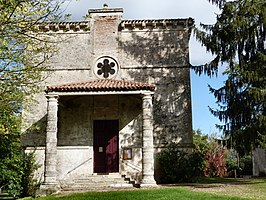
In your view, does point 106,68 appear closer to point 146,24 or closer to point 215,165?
point 146,24

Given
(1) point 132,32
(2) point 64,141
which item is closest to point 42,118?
(2) point 64,141

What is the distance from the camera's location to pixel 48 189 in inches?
519

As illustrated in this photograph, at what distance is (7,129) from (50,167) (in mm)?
4537

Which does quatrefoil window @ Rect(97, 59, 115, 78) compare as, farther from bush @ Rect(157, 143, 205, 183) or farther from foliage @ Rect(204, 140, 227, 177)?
foliage @ Rect(204, 140, 227, 177)

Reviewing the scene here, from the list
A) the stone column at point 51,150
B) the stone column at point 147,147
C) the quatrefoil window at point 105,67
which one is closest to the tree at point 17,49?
the stone column at point 51,150

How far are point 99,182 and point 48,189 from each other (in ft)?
7.08

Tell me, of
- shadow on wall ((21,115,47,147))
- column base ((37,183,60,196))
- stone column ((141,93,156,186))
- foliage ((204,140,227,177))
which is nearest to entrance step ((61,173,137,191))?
column base ((37,183,60,196))

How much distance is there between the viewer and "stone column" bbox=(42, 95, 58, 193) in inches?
531

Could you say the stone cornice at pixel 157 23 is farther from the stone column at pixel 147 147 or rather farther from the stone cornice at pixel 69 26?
the stone column at pixel 147 147

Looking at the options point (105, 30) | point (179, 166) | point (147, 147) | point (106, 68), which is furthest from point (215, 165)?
point (105, 30)

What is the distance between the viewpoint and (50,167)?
13.8 metres

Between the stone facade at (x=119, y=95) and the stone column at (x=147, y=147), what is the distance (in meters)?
1.81

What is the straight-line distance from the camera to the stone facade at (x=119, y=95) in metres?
16.4

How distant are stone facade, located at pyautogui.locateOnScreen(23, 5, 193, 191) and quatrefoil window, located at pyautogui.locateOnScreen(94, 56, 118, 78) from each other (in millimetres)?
16
